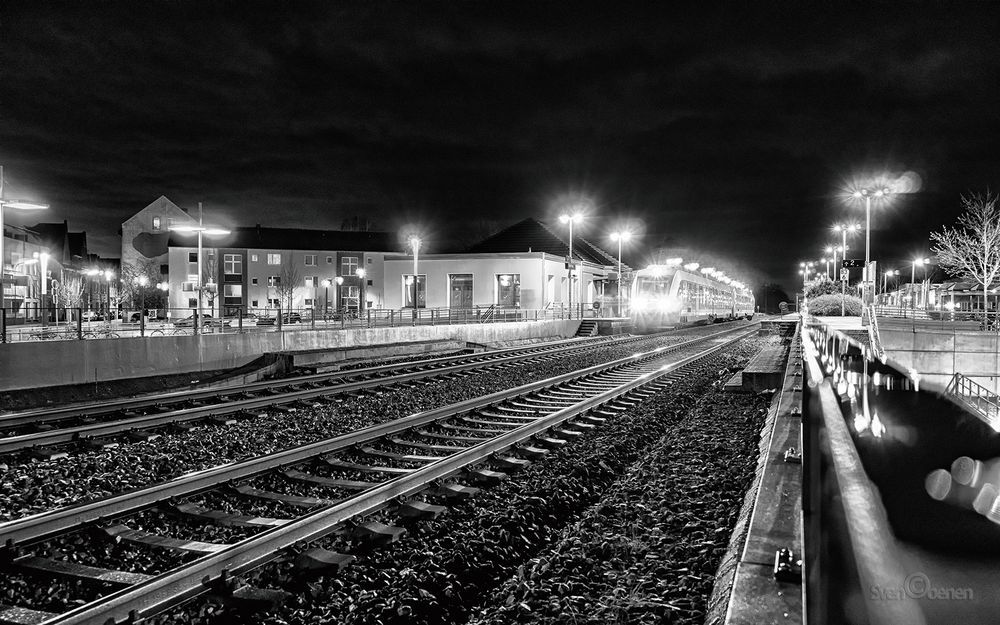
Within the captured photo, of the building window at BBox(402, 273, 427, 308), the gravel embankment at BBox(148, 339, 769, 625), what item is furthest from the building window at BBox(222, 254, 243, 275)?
the gravel embankment at BBox(148, 339, 769, 625)

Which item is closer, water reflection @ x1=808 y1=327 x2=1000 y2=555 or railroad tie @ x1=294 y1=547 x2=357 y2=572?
railroad tie @ x1=294 y1=547 x2=357 y2=572

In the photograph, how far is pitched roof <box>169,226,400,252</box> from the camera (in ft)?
237

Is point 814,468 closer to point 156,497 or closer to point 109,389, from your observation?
point 156,497

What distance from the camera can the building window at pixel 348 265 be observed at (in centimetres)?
7431

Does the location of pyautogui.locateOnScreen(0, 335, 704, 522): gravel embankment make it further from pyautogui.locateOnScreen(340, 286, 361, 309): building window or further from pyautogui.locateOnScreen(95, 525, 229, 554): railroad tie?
pyautogui.locateOnScreen(340, 286, 361, 309): building window

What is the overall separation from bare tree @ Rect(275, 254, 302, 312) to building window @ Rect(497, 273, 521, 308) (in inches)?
1196

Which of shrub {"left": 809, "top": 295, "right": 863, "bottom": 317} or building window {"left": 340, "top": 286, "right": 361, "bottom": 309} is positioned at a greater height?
building window {"left": 340, "top": 286, "right": 361, "bottom": 309}

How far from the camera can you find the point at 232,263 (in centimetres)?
7169

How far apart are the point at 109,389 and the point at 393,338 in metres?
10.8

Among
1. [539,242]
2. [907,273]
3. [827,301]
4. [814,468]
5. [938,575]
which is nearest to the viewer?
[814,468]

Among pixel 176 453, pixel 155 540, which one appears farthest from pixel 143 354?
pixel 155 540

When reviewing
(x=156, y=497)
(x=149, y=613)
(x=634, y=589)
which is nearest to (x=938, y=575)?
(x=634, y=589)

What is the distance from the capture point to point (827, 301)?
136 feet

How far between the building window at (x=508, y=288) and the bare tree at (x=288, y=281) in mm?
30380
